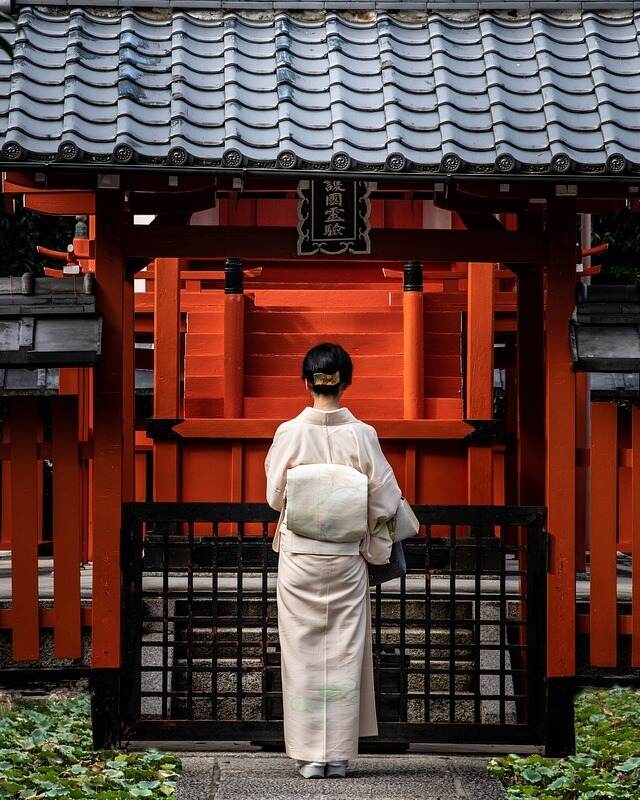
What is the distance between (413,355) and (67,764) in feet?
16.5

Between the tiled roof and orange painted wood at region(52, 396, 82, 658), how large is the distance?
1.65m

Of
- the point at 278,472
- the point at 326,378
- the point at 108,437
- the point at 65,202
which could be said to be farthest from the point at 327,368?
the point at 65,202

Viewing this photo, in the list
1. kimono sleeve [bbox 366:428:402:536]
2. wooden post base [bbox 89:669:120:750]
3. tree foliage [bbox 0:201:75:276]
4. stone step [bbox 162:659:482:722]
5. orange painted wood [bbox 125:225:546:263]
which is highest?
tree foliage [bbox 0:201:75:276]

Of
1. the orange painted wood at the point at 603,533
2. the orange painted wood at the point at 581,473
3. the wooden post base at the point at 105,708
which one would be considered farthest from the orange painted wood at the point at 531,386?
the wooden post base at the point at 105,708

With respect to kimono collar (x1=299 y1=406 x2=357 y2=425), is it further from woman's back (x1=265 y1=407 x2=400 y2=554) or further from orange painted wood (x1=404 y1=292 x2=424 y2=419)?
orange painted wood (x1=404 y1=292 x2=424 y2=419)

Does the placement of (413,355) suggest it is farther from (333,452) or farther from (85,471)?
(333,452)

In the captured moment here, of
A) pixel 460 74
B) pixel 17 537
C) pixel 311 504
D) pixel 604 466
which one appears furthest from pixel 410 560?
pixel 460 74

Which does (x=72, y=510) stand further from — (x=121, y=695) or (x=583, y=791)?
(x=583, y=791)

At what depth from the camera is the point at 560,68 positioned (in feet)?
22.3

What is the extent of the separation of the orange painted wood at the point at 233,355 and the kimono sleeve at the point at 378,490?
14.3ft

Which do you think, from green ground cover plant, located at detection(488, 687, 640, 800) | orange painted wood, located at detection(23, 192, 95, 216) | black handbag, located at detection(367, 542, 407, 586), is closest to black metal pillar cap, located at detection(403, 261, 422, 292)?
orange painted wood, located at detection(23, 192, 95, 216)

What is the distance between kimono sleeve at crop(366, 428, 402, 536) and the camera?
237 inches

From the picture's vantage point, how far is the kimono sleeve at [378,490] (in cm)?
602

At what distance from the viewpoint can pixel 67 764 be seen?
6.42m
